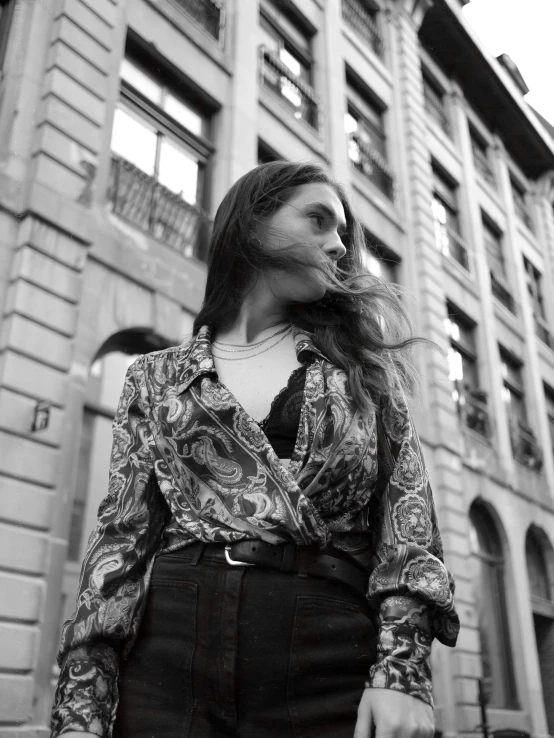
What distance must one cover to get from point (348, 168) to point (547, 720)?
972 cm

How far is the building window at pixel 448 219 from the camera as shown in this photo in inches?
594

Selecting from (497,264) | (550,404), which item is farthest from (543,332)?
(497,264)

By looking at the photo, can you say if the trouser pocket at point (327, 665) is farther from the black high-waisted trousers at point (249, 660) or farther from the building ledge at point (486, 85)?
the building ledge at point (486, 85)

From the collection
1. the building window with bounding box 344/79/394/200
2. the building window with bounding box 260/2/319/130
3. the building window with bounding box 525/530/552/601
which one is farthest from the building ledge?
the building window with bounding box 525/530/552/601

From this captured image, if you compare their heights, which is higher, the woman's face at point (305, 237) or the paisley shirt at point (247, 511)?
the woman's face at point (305, 237)

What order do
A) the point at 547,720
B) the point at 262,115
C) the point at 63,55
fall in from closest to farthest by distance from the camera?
the point at 63,55
the point at 262,115
the point at 547,720

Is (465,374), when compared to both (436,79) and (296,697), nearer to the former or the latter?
(436,79)

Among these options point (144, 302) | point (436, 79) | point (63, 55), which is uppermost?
point (436, 79)

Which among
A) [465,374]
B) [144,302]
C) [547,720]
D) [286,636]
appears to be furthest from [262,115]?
[547,720]

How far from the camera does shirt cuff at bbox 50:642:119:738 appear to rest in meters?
1.32

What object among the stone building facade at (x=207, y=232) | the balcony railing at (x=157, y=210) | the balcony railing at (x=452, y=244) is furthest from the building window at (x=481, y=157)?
the balcony railing at (x=157, y=210)

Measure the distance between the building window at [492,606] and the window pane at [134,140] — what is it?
813cm

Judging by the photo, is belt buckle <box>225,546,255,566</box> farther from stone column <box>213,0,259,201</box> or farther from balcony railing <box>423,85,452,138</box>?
balcony railing <box>423,85,452,138</box>

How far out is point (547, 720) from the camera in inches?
505
